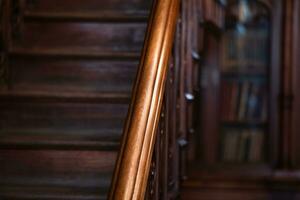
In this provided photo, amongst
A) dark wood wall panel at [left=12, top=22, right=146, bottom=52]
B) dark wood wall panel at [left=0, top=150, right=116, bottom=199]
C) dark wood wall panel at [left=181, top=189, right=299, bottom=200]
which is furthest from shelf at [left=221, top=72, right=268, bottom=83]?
dark wood wall panel at [left=0, top=150, right=116, bottom=199]

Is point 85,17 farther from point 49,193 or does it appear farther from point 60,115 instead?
point 49,193

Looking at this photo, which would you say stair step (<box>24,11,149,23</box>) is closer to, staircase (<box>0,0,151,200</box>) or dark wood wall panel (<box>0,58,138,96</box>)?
staircase (<box>0,0,151,200</box>)

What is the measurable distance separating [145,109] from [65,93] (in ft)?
3.06

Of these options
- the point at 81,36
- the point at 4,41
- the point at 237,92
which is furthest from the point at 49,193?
the point at 237,92

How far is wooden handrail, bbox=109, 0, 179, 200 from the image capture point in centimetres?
148

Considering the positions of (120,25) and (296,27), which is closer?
(120,25)

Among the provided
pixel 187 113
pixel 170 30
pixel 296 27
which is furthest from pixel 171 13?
pixel 296 27

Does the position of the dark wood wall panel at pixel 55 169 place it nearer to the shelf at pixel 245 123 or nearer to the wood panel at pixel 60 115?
the wood panel at pixel 60 115

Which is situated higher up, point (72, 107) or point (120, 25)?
point (120, 25)

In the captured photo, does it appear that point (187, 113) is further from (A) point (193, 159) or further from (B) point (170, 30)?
(A) point (193, 159)

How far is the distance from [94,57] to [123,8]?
Answer: 44 cm

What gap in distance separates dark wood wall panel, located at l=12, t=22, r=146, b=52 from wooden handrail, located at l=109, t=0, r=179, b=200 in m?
0.88

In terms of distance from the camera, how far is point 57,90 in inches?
102

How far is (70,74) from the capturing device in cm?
267
